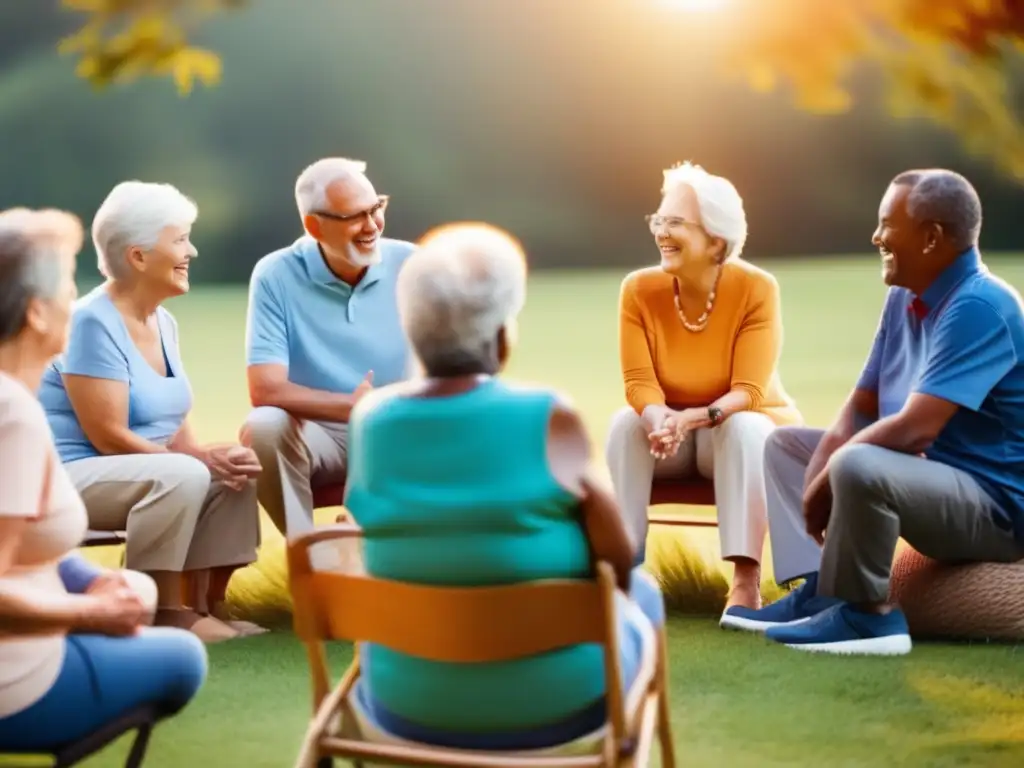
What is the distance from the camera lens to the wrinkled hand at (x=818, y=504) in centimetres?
414

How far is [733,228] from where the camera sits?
474cm

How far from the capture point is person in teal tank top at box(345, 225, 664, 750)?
2.25m

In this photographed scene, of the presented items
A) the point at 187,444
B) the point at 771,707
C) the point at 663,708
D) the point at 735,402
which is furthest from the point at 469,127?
the point at 663,708

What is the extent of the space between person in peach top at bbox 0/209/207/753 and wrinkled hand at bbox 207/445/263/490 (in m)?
1.79

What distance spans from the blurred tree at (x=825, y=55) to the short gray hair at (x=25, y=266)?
Result: 3.07m

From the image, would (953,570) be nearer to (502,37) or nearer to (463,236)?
(463,236)

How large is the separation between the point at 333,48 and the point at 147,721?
6.55m

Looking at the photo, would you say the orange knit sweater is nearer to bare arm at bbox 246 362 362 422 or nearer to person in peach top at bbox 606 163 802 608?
person in peach top at bbox 606 163 802 608

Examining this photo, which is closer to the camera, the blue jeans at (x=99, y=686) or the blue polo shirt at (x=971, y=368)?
the blue jeans at (x=99, y=686)

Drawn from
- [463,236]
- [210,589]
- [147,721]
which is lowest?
[210,589]

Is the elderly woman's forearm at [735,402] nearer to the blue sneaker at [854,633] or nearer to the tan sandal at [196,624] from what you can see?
the blue sneaker at [854,633]

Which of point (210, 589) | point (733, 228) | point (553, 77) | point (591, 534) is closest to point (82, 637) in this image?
point (591, 534)

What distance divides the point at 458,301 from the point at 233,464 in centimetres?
226

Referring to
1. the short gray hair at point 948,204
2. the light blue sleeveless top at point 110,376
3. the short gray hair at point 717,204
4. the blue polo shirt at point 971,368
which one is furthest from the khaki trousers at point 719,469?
the light blue sleeveless top at point 110,376
